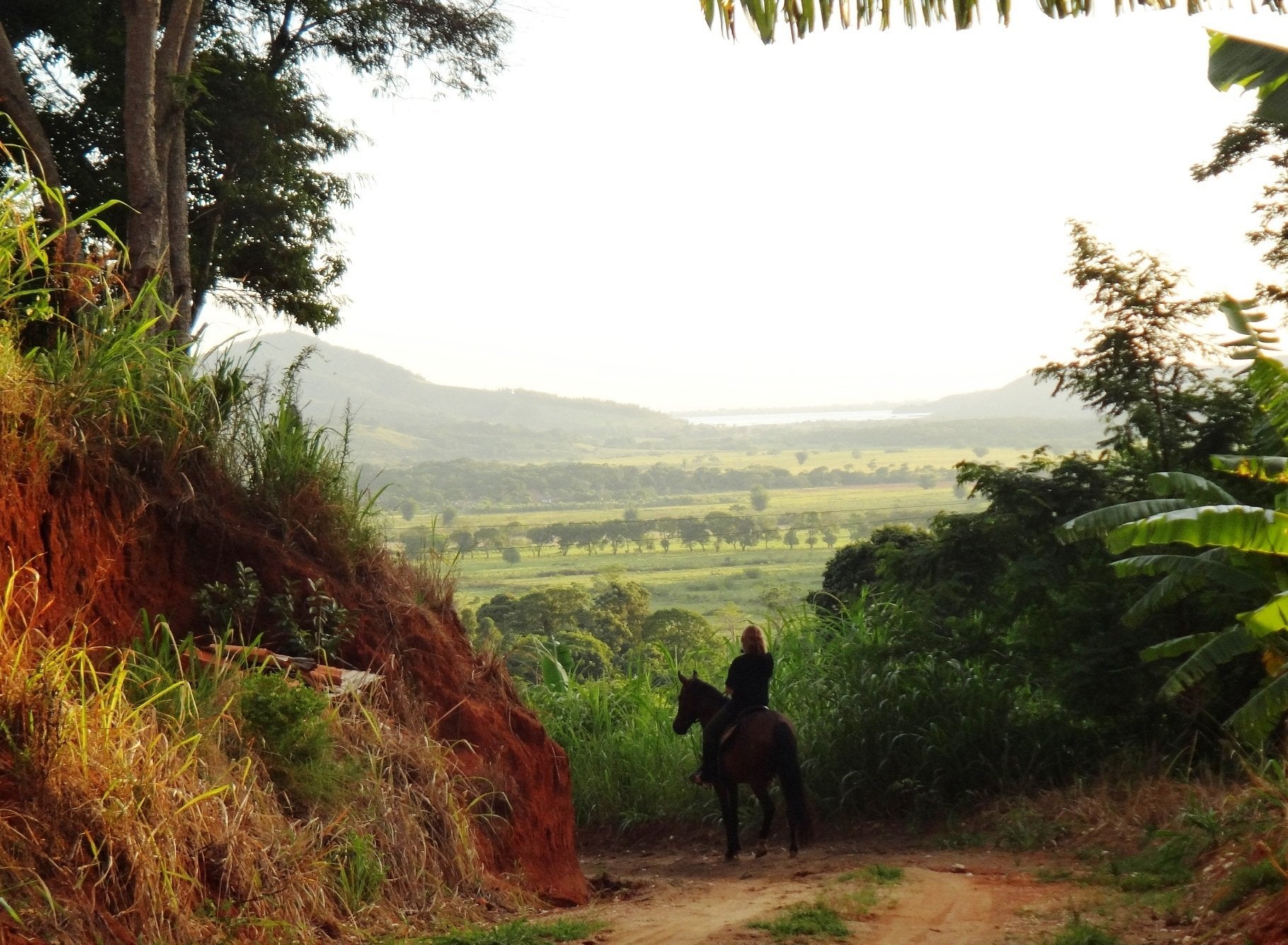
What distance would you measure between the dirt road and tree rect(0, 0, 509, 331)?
23.0ft

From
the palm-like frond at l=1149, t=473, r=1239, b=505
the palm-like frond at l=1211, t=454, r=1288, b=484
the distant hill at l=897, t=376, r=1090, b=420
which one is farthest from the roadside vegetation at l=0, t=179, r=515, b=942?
the distant hill at l=897, t=376, r=1090, b=420

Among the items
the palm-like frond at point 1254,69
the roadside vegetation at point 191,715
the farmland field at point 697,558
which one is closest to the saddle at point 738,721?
the roadside vegetation at point 191,715

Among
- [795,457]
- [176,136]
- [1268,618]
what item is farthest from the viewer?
[795,457]

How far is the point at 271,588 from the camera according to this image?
27.1 feet

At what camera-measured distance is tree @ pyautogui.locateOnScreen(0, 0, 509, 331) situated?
1130 cm

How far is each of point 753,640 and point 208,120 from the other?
858cm

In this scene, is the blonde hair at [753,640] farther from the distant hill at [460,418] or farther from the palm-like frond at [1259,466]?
the distant hill at [460,418]

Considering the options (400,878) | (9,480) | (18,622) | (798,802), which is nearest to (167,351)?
(9,480)

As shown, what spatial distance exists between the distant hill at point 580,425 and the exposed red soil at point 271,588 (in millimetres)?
63098

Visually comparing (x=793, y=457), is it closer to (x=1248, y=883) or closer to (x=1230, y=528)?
(x=1230, y=528)

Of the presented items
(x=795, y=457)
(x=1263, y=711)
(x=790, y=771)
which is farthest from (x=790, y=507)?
(x=1263, y=711)

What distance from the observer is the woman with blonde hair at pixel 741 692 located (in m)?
10.2

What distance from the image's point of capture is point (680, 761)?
42.8ft

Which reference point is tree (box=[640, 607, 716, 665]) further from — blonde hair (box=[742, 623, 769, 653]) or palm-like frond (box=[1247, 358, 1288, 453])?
palm-like frond (box=[1247, 358, 1288, 453])
